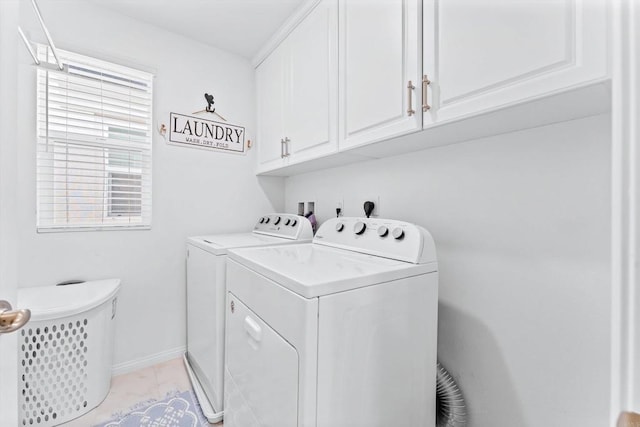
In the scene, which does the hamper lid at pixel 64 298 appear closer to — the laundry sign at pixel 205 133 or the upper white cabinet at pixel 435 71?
the laundry sign at pixel 205 133

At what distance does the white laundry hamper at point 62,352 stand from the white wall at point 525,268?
1.81 m

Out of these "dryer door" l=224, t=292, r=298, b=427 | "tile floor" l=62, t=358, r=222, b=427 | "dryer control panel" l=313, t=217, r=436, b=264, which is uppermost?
"dryer control panel" l=313, t=217, r=436, b=264

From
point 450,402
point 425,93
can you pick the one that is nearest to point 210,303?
point 450,402

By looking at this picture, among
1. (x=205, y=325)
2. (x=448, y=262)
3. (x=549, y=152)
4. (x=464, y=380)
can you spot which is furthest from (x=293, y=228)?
(x=549, y=152)

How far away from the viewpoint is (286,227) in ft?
6.24

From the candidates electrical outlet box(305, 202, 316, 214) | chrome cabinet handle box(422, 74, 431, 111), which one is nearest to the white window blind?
electrical outlet box(305, 202, 316, 214)

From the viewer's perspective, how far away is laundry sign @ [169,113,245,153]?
2.01 m

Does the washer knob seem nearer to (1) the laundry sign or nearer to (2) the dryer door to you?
(2) the dryer door

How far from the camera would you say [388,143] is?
1.25m

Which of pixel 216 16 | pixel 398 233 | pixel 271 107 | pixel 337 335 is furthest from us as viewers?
pixel 271 107

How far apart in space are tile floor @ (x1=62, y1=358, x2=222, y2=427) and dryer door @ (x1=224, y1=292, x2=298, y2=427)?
19.4 inches

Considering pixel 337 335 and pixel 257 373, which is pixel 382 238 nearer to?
pixel 337 335

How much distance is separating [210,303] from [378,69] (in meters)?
1.47

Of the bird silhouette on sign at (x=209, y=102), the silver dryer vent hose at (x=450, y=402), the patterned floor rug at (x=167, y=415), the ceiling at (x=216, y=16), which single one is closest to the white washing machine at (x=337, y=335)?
the silver dryer vent hose at (x=450, y=402)
